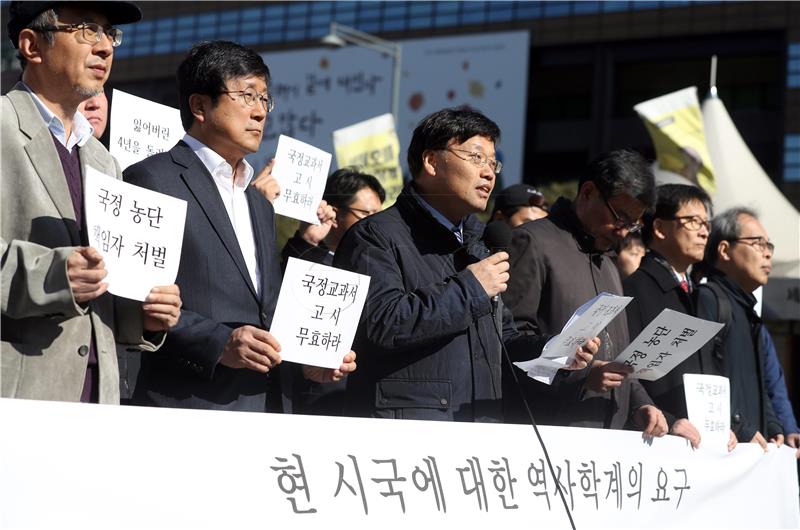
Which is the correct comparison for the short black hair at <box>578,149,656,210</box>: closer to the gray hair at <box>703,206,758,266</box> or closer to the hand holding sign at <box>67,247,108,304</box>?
the gray hair at <box>703,206,758,266</box>

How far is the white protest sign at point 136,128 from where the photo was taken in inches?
157

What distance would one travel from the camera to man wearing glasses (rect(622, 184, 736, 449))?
4602mm

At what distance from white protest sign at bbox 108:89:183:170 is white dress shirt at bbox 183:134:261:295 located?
827 millimetres

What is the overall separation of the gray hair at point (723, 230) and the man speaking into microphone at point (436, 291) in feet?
6.91

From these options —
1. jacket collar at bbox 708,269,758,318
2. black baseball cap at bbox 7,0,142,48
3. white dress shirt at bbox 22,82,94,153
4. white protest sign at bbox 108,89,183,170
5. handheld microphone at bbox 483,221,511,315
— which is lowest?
jacket collar at bbox 708,269,758,318

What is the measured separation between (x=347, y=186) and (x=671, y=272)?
4.82ft

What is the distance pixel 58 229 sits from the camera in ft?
8.61

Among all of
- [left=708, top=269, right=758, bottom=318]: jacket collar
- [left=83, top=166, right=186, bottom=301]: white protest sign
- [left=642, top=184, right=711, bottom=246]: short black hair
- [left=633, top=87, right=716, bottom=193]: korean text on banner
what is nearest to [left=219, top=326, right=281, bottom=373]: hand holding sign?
[left=83, top=166, right=186, bottom=301]: white protest sign

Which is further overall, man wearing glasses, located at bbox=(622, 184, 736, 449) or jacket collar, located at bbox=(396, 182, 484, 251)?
man wearing glasses, located at bbox=(622, 184, 736, 449)

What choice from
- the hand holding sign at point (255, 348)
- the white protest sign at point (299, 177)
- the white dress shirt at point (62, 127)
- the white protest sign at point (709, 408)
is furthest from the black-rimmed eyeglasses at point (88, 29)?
the white protest sign at point (709, 408)

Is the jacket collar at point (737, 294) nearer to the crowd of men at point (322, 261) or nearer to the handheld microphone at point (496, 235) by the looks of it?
the crowd of men at point (322, 261)

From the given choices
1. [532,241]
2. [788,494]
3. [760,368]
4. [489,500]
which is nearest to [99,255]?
[489,500]

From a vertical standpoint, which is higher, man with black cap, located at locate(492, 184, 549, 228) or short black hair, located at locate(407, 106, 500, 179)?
short black hair, located at locate(407, 106, 500, 179)

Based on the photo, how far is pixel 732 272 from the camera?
5586mm
